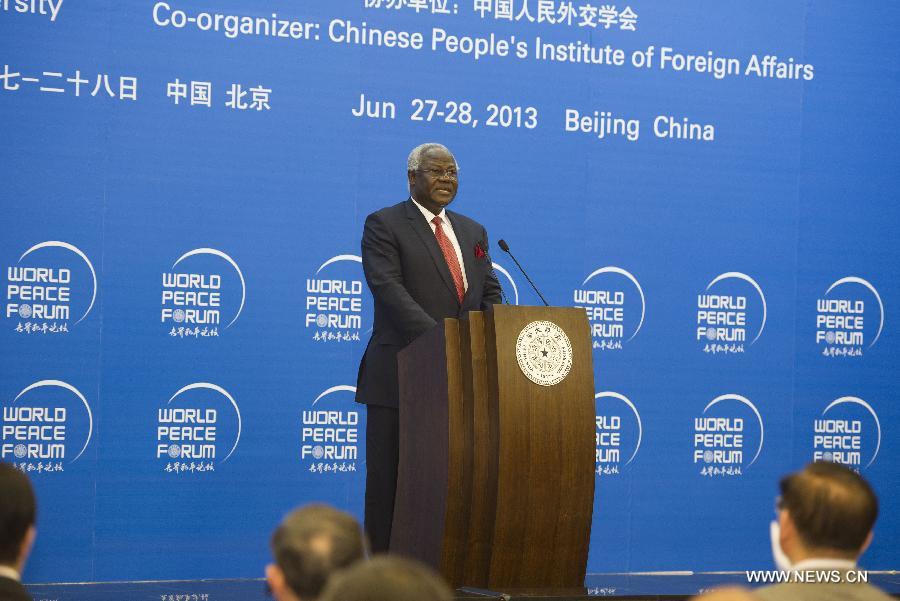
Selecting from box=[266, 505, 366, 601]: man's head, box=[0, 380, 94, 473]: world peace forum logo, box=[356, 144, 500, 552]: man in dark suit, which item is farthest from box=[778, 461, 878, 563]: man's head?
box=[0, 380, 94, 473]: world peace forum logo

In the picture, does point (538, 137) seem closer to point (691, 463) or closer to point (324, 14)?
point (324, 14)

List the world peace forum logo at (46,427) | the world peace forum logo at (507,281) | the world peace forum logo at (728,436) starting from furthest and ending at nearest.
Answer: the world peace forum logo at (728,436) < the world peace forum logo at (507,281) < the world peace forum logo at (46,427)

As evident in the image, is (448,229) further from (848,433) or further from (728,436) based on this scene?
(848,433)

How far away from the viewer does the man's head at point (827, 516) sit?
7.13 feet

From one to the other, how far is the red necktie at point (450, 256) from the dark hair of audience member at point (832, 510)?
8.07 feet

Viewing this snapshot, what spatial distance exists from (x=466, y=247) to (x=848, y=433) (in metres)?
3.05

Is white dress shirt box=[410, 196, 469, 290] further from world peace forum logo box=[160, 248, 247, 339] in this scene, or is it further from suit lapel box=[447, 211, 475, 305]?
world peace forum logo box=[160, 248, 247, 339]

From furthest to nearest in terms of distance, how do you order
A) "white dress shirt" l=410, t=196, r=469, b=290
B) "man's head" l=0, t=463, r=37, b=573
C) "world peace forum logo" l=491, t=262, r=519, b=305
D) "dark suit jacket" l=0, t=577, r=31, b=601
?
"world peace forum logo" l=491, t=262, r=519, b=305
"white dress shirt" l=410, t=196, r=469, b=290
"man's head" l=0, t=463, r=37, b=573
"dark suit jacket" l=0, t=577, r=31, b=601

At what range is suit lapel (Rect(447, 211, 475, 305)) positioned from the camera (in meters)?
4.61

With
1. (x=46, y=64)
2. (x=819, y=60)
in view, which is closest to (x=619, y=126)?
(x=819, y=60)

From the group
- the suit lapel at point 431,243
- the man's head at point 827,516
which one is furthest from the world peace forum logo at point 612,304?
the man's head at point 827,516

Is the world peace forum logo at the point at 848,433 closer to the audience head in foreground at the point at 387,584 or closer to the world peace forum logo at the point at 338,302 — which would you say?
the world peace forum logo at the point at 338,302

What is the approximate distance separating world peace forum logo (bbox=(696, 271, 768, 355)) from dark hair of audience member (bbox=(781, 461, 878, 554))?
4.32 meters

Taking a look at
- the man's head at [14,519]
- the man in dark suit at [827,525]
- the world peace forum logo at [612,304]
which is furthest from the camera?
the world peace forum logo at [612,304]
